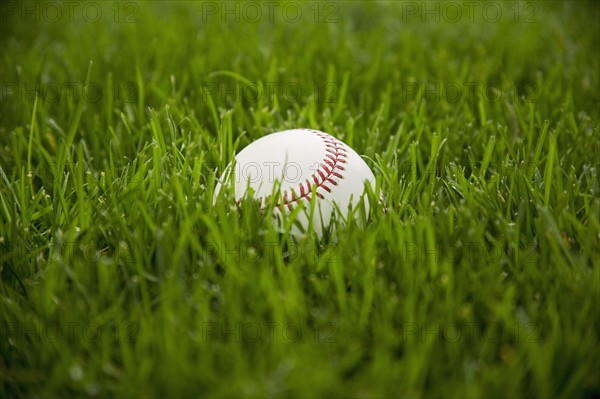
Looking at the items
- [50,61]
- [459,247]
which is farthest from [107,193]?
[50,61]

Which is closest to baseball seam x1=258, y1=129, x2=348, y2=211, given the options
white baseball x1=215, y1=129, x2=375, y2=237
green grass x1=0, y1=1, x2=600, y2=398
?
white baseball x1=215, y1=129, x2=375, y2=237

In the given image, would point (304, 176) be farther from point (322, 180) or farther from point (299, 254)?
point (299, 254)

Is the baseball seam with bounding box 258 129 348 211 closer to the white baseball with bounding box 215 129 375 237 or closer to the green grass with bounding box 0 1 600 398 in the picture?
the white baseball with bounding box 215 129 375 237

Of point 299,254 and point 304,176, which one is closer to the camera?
point 299,254

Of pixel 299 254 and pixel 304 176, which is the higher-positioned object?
pixel 304 176

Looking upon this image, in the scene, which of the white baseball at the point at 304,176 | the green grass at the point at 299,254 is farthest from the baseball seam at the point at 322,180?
the green grass at the point at 299,254

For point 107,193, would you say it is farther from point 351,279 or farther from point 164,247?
point 351,279

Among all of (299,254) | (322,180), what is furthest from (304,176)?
(299,254)

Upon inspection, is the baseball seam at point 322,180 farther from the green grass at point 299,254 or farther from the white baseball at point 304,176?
the green grass at point 299,254
